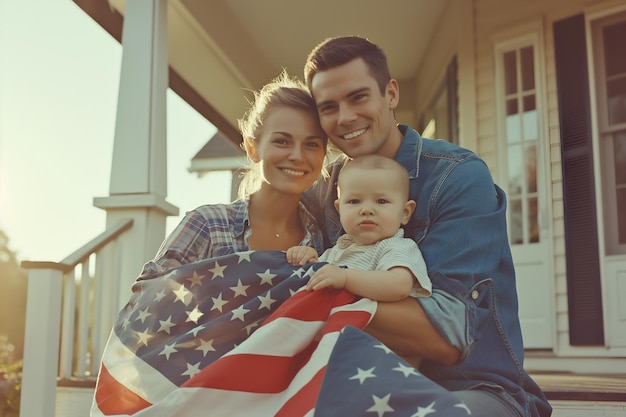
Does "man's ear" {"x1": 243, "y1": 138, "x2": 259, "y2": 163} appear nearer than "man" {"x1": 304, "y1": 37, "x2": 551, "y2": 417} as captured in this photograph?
No

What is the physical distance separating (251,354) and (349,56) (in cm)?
110

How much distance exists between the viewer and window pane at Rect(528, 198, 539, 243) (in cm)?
559

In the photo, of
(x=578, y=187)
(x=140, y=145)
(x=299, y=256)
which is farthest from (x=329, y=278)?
(x=578, y=187)

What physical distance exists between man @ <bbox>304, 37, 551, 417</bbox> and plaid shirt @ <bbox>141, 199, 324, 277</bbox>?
1.43 feet

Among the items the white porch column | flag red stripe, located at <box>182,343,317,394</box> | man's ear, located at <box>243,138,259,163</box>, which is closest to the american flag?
flag red stripe, located at <box>182,343,317,394</box>

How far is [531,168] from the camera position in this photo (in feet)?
18.5

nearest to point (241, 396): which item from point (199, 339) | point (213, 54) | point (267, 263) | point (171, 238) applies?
point (199, 339)

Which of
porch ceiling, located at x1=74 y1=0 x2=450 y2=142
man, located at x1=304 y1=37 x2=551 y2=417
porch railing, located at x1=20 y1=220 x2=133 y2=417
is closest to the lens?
man, located at x1=304 y1=37 x2=551 y2=417

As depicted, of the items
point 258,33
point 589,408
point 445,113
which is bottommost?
point 589,408

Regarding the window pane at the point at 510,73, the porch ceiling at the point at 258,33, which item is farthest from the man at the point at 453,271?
the porch ceiling at the point at 258,33

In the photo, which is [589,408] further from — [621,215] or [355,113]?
[621,215]

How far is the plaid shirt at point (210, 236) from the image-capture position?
232 centimetres

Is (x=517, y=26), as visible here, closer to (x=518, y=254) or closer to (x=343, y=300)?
(x=518, y=254)

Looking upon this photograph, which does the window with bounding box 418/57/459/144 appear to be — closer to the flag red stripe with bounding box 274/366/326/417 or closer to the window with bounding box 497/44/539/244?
the window with bounding box 497/44/539/244
